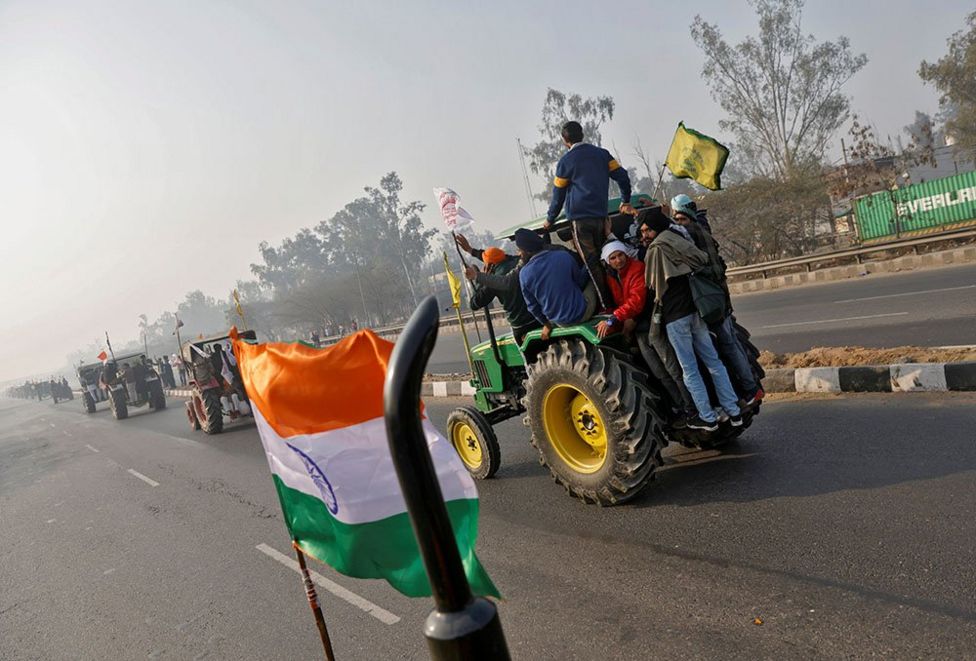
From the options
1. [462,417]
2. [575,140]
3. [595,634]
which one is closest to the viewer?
[595,634]

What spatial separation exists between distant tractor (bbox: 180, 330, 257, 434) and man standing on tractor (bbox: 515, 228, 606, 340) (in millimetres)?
9838

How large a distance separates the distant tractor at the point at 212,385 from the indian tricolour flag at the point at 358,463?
11624 millimetres

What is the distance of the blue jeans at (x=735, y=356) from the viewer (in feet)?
16.5

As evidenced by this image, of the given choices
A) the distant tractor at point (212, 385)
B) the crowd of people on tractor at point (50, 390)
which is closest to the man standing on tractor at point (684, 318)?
the distant tractor at point (212, 385)

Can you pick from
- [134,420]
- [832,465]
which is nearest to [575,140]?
[832,465]

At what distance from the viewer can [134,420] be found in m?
22.0

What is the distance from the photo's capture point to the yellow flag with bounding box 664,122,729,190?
18.7ft

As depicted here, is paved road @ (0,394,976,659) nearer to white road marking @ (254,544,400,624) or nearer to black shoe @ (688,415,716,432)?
white road marking @ (254,544,400,624)

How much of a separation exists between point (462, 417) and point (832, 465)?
124 inches

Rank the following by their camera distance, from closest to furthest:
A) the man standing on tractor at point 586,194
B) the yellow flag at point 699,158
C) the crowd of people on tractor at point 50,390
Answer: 1. the man standing on tractor at point 586,194
2. the yellow flag at point 699,158
3. the crowd of people on tractor at point 50,390

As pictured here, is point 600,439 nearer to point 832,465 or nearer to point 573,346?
point 573,346

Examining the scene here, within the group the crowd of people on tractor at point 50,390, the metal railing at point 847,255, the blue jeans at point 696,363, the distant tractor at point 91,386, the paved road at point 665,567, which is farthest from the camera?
the crowd of people on tractor at point 50,390

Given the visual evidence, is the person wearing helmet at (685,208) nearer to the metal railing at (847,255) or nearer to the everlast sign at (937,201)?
the metal railing at (847,255)

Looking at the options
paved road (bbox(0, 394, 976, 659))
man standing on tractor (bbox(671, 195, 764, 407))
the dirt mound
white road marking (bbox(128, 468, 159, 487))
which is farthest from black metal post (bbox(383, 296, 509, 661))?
white road marking (bbox(128, 468, 159, 487))
